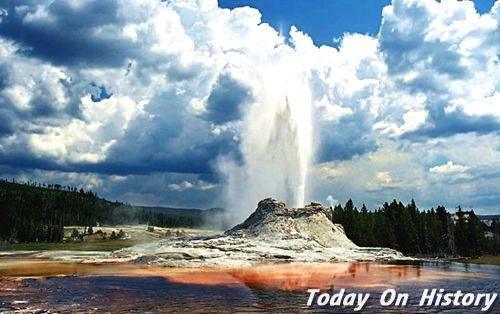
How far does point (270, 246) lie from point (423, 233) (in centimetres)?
3991

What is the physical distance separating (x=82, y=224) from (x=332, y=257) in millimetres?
138150

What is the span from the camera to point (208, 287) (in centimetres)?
3441

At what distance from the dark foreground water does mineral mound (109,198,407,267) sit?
496cm

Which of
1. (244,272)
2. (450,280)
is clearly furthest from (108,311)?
(450,280)

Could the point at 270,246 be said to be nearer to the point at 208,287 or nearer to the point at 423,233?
the point at 208,287

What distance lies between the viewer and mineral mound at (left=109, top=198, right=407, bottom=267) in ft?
180

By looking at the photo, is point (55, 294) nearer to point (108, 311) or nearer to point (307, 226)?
point (108, 311)

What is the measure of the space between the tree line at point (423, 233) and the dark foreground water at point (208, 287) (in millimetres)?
37434

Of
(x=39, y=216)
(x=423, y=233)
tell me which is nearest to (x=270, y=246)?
(x=423, y=233)

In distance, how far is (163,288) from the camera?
34250mm

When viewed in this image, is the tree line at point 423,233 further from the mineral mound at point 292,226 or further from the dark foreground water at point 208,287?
the dark foreground water at point 208,287

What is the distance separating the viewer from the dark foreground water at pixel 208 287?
84.6 feet

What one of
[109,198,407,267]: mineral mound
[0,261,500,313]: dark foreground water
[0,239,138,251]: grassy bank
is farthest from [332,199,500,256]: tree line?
[0,239,138,251]: grassy bank

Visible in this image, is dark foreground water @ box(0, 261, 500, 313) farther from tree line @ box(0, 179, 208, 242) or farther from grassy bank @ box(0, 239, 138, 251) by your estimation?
tree line @ box(0, 179, 208, 242)
